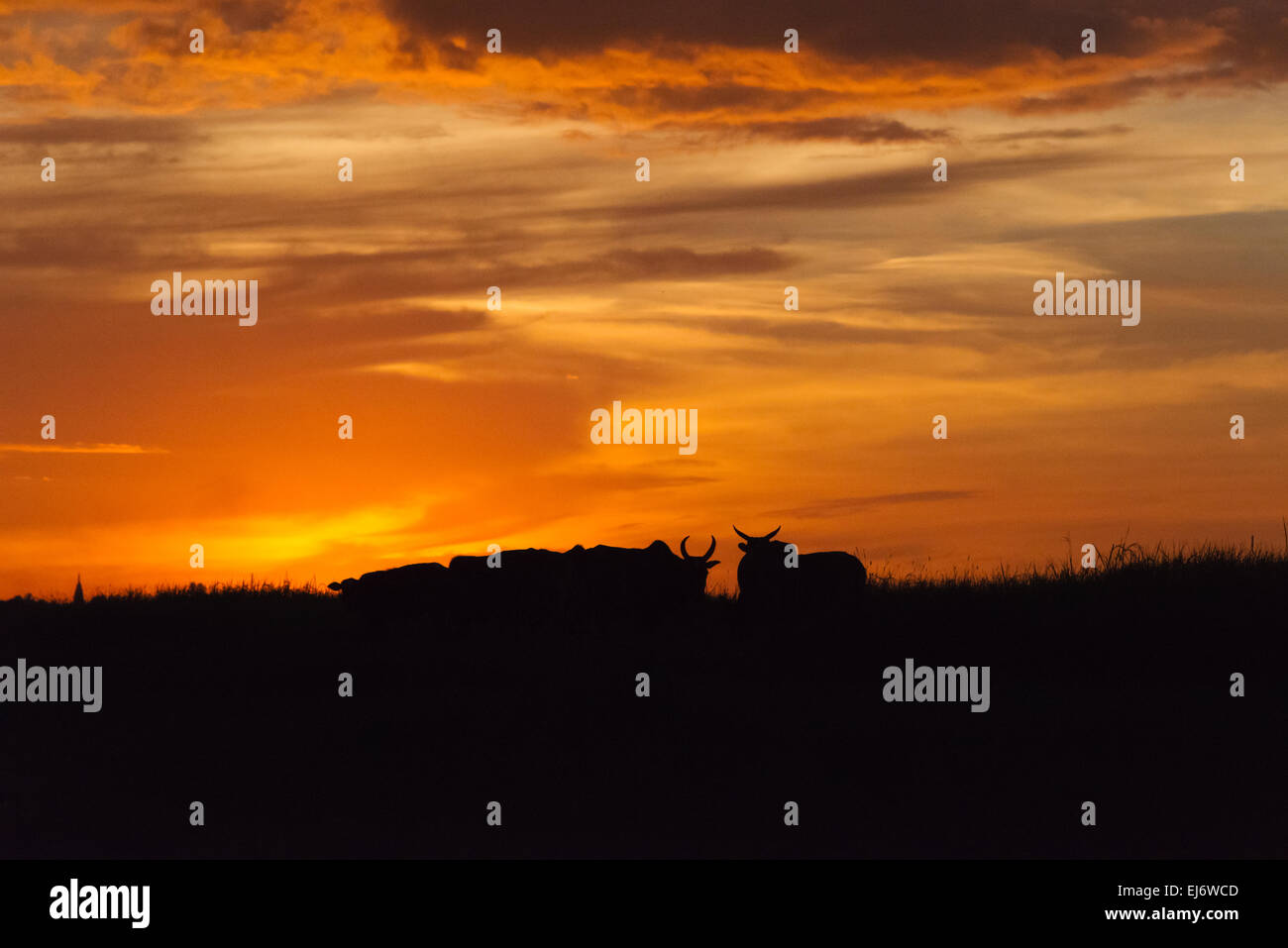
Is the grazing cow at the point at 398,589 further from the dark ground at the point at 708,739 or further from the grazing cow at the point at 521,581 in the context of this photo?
the dark ground at the point at 708,739

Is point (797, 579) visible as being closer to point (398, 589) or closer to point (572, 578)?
point (572, 578)

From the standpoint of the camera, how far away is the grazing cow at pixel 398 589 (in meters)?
22.6

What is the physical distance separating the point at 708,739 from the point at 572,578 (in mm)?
9347

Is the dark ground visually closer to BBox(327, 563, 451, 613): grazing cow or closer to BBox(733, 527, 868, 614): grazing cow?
BBox(733, 527, 868, 614): grazing cow

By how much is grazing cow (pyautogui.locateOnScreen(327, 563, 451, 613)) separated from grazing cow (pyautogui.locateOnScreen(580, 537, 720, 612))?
2.34 m

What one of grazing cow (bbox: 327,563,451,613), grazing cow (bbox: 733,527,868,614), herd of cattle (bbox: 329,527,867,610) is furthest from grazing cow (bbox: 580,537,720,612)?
grazing cow (bbox: 327,563,451,613)

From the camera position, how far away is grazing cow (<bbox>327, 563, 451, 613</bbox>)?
891 inches

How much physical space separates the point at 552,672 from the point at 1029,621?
18.4 feet

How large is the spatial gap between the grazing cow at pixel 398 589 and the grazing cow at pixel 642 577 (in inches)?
92.2

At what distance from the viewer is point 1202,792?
11906 millimetres

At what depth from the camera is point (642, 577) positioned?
22297mm

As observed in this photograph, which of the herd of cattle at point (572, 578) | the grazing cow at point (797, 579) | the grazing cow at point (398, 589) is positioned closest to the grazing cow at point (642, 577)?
the herd of cattle at point (572, 578)

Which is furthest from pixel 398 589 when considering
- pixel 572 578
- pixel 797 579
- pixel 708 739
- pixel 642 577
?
pixel 708 739
